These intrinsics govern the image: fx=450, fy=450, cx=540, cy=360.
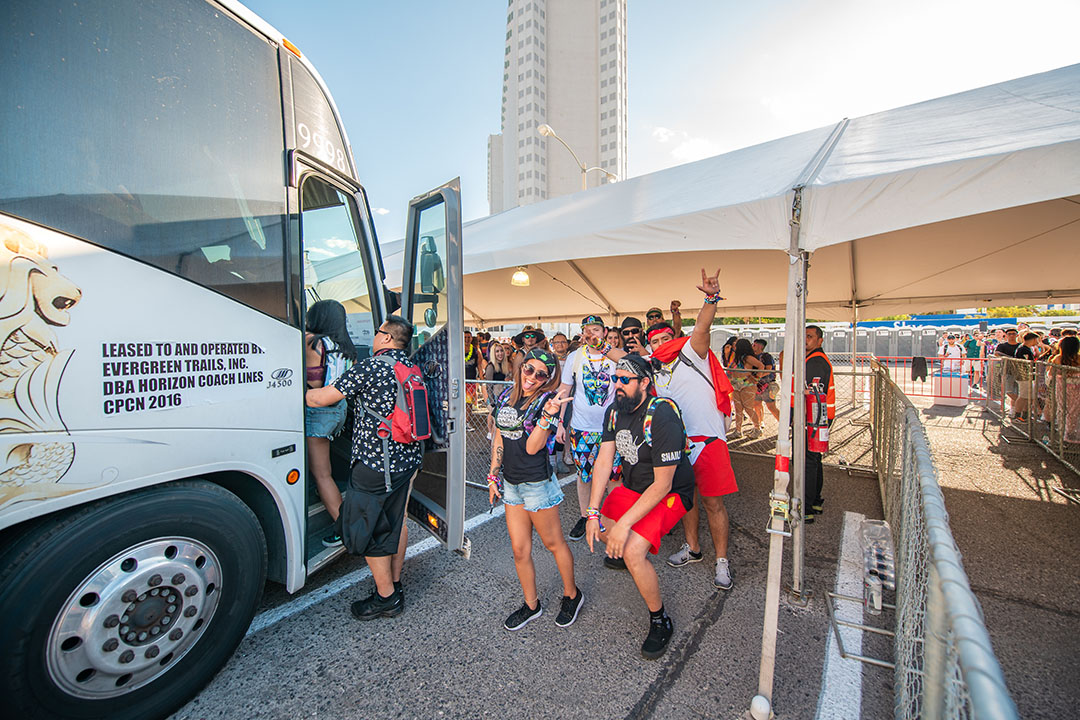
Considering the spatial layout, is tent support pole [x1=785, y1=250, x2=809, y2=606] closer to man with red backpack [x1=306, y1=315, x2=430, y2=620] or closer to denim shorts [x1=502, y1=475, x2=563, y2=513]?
denim shorts [x1=502, y1=475, x2=563, y2=513]

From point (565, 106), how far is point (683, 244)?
7523 cm

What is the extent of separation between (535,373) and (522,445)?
441 mm

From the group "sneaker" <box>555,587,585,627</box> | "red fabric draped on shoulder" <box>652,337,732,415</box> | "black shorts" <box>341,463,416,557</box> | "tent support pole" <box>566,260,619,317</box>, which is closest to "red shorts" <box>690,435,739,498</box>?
"red fabric draped on shoulder" <box>652,337,732,415</box>

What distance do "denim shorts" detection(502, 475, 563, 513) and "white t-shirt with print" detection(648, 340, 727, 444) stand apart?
1.16 m

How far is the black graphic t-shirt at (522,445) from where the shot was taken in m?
2.69

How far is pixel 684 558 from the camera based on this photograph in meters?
3.63

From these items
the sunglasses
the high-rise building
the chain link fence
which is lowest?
the chain link fence

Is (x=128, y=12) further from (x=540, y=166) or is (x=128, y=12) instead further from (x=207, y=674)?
(x=540, y=166)

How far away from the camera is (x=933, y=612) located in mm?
1199

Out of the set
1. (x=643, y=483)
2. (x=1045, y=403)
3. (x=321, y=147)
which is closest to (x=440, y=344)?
(x=321, y=147)

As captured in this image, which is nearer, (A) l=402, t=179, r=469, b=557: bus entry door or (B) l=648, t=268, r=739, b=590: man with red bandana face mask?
(A) l=402, t=179, r=469, b=557: bus entry door

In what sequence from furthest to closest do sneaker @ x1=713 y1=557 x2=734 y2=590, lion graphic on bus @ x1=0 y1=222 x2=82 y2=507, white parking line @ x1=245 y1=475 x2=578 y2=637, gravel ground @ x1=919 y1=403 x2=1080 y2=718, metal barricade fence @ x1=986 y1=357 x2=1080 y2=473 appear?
metal barricade fence @ x1=986 y1=357 x2=1080 y2=473 → sneaker @ x1=713 y1=557 x2=734 y2=590 → white parking line @ x1=245 y1=475 x2=578 y2=637 → gravel ground @ x1=919 y1=403 x2=1080 y2=718 → lion graphic on bus @ x1=0 y1=222 x2=82 y2=507

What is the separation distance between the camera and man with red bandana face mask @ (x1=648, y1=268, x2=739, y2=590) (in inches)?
131

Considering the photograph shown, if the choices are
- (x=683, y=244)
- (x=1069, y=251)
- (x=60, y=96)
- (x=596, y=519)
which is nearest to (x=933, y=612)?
(x=596, y=519)
